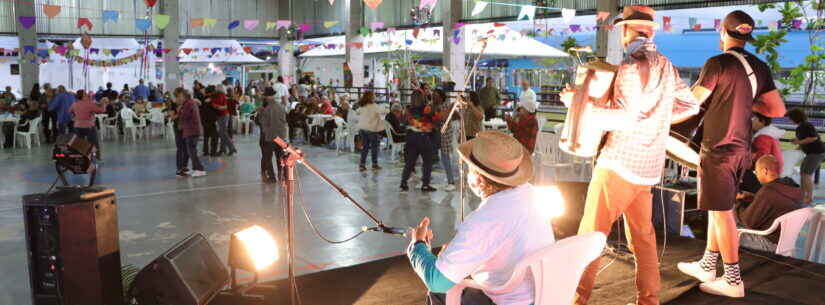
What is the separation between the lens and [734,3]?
1235cm

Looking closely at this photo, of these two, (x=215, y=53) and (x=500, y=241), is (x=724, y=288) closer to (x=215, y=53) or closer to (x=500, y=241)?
(x=500, y=241)

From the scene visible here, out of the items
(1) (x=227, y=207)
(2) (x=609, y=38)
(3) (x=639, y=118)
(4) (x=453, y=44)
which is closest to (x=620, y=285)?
(3) (x=639, y=118)

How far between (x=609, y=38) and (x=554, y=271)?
11869 millimetres

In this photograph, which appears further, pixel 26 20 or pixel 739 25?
pixel 26 20

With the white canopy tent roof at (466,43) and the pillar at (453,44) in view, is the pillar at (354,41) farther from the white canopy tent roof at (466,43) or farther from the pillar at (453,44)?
the pillar at (453,44)

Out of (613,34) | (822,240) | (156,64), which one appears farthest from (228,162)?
(156,64)

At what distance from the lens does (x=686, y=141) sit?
364 cm

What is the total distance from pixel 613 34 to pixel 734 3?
85.0 inches

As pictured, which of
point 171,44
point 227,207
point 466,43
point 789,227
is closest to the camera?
point 789,227

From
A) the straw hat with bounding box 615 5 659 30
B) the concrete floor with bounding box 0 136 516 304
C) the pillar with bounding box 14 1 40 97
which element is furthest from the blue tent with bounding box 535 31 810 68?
the pillar with bounding box 14 1 40 97

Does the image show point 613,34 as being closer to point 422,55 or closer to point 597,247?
point 422,55

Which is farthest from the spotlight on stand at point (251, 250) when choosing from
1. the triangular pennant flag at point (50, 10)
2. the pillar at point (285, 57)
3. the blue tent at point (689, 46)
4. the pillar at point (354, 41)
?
the pillar at point (285, 57)

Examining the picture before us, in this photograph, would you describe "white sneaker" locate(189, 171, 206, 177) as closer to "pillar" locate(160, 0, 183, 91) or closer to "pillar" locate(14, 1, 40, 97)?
"pillar" locate(160, 0, 183, 91)

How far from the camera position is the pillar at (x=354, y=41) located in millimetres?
21297
